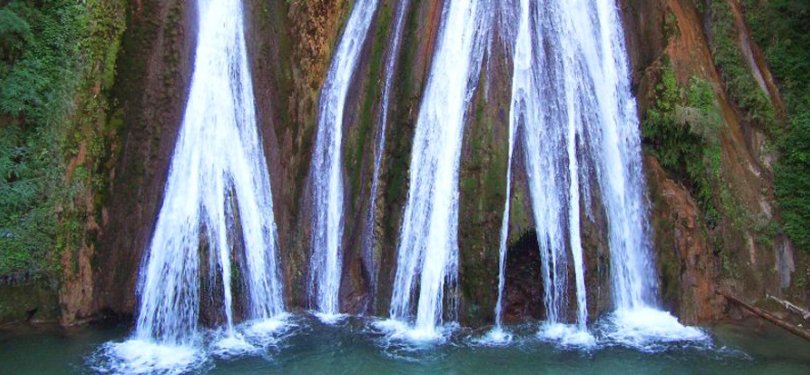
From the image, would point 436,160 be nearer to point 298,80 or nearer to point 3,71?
point 298,80

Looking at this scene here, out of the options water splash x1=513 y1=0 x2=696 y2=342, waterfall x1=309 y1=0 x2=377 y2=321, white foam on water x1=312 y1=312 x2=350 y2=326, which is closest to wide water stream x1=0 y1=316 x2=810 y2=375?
white foam on water x1=312 y1=312 x2=350 y2=326

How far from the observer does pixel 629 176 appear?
36.3 feet

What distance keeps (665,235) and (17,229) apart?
10.1 metres

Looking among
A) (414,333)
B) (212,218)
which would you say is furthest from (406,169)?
(212,218)

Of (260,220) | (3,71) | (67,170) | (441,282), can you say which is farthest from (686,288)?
(3,71)

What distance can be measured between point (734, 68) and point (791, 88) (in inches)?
39.2

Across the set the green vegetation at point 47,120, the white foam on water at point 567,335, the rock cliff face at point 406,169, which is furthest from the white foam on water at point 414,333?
the green vegetation at point 47,120

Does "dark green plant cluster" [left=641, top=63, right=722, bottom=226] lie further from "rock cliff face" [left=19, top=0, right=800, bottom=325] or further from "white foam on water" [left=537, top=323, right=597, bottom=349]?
"white foam on water" [left=537, top=323, right=597, bottom=349]

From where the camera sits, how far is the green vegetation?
10406 mm

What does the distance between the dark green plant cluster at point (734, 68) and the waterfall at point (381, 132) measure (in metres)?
A: 5.47

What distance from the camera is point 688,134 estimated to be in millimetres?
10922

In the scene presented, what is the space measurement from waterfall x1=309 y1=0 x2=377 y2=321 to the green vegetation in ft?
11.4

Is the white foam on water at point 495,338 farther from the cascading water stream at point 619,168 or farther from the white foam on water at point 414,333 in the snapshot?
the cascading water stream at point 619,168

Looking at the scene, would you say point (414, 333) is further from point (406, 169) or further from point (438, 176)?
point (406, 169)
